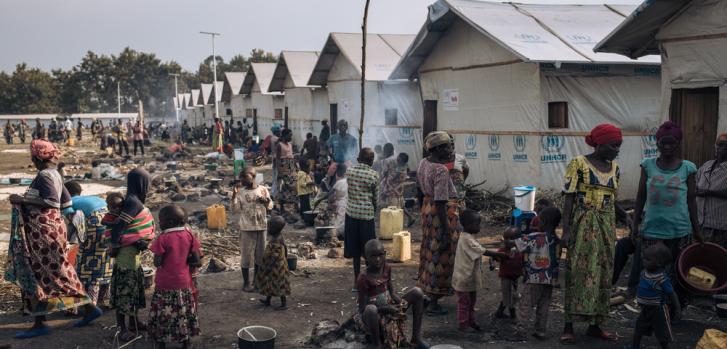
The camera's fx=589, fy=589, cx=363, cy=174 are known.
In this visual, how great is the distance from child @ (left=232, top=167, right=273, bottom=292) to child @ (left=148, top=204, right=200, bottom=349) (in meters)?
1.90

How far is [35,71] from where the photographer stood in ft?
Result: 235

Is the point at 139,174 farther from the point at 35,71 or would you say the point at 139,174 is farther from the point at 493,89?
the point at 35,71

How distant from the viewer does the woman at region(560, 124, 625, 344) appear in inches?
184

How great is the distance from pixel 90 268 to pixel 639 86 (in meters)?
10.8

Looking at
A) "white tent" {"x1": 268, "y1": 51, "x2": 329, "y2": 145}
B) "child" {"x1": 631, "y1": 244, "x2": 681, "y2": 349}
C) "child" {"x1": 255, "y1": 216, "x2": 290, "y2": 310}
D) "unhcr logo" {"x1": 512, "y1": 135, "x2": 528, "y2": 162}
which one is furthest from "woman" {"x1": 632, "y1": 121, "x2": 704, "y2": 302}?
"white tent" {"x1": 268, "y1": 51, "x2": 329, "y2": 145}

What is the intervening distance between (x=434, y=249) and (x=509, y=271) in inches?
28.6

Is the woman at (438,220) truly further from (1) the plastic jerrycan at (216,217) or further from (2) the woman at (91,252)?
(1) the plastic jerrycan at (216,217)

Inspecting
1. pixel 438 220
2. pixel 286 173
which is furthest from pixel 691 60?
pixel 286 173

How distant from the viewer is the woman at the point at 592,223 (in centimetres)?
467

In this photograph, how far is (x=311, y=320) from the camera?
575cm

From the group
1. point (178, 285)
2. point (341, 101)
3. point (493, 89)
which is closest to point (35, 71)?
point (341, 101)

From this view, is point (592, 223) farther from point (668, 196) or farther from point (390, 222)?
point (390, 222)

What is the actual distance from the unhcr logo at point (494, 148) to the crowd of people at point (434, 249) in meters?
6.06

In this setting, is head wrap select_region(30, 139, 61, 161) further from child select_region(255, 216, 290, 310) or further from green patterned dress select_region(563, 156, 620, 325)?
green patterned dress select_region(563, 156, 620, 325)
